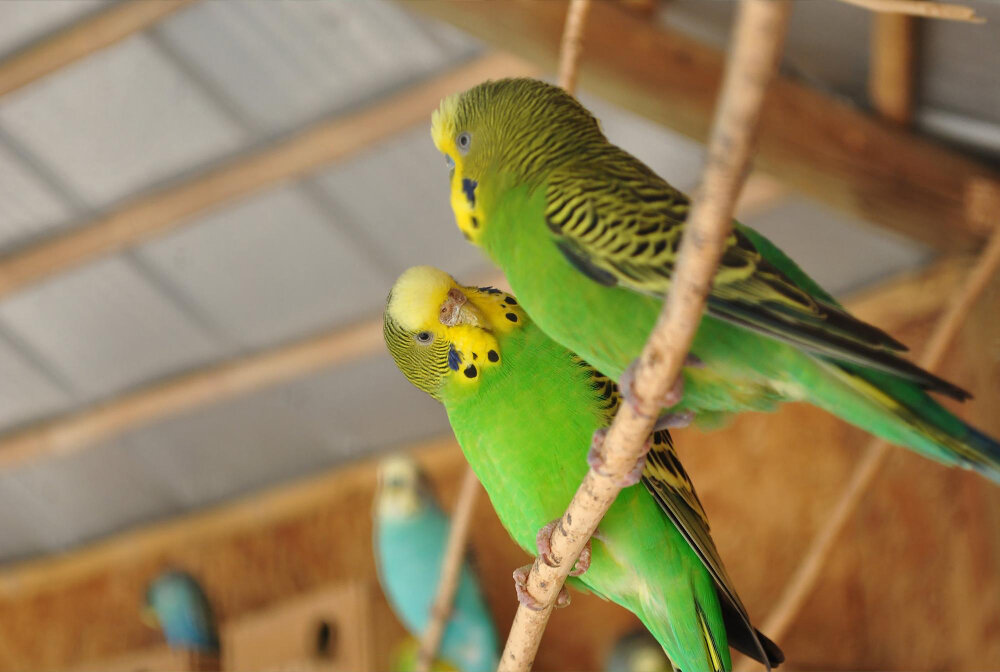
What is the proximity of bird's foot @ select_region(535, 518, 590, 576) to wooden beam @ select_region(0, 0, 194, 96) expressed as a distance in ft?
7.87

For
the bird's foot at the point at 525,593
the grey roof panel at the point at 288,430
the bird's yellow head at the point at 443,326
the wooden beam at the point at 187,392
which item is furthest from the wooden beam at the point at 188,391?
the bird's foot at the point at 525,593

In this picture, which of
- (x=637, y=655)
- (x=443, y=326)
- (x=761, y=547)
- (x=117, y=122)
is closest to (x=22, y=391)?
(x=117, y=122)

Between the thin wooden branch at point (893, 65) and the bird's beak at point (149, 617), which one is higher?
the thin wooden branch at point (893, 65)

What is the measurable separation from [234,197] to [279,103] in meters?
0.43

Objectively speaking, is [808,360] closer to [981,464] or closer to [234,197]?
[981,464]

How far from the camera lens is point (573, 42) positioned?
210 centimetres

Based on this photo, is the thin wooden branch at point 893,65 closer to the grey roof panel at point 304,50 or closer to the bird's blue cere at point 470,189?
the grey roof panel at point 304,50

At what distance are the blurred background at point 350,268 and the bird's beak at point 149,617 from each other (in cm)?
8

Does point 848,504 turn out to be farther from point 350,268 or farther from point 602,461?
point 350,268

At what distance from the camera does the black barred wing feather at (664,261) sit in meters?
1.22

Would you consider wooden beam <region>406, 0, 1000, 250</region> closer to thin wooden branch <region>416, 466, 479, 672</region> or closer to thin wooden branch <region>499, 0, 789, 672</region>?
thin wooden branch <region>416, 466, 479, 672</region>

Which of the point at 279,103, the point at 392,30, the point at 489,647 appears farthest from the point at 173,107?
the point at 489,647

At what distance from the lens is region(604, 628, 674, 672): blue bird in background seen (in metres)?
3.90

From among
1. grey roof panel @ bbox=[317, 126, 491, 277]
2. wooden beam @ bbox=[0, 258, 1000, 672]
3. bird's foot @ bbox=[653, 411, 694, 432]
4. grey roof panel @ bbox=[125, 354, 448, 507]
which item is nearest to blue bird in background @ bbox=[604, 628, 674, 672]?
wooden beam @ bbox=[0, 258, 1000, 672]
